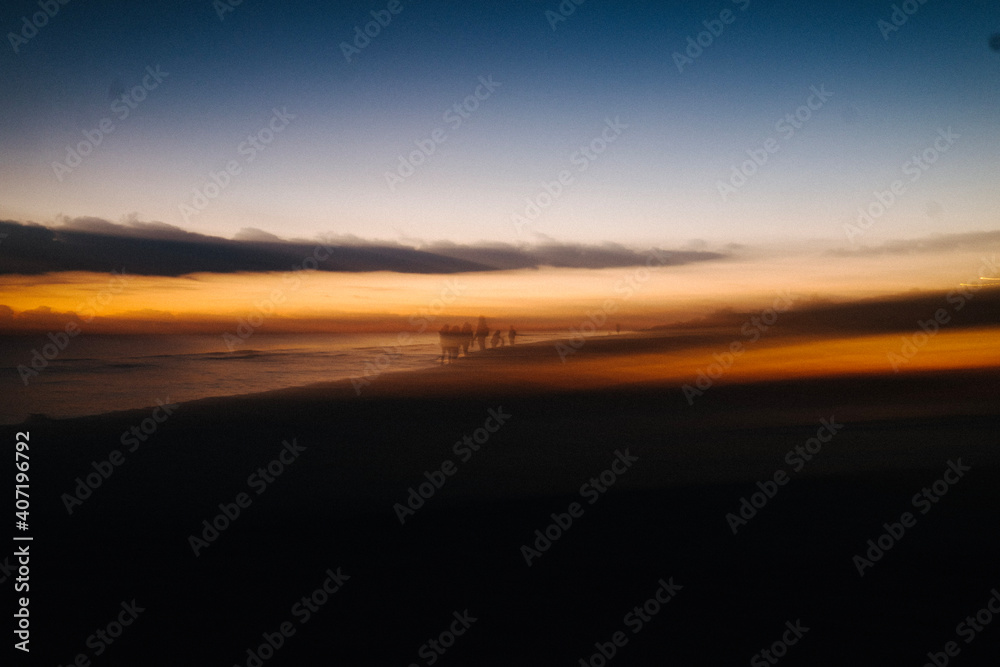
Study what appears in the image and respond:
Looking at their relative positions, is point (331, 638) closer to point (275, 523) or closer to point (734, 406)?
point (275, 523)

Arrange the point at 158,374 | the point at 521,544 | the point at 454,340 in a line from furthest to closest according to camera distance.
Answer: the point at 454,340
the point at 158,374
the point at 521,544

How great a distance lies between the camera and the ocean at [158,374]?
1847 cm

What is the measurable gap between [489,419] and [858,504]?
846 centimetres

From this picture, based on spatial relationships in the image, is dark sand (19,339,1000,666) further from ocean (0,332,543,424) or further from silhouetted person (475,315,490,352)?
silhouetted person (475,315,490,352)

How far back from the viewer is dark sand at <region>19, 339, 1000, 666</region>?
5.31 m

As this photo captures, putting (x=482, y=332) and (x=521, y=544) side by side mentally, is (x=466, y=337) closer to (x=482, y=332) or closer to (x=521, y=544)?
(x=482, y=332)

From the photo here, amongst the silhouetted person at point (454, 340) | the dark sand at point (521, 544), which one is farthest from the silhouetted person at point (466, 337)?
the dark sand at point (521, 544)

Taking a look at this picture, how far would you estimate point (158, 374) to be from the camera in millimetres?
25875

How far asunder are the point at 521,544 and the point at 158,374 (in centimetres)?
2392

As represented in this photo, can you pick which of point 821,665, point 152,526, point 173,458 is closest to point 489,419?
point 173,458

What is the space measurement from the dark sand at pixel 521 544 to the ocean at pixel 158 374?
16.2ft

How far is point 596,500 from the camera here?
862cm

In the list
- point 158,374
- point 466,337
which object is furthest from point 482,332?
point 158,374

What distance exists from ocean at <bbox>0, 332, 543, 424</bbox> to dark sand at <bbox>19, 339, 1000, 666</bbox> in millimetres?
4943
